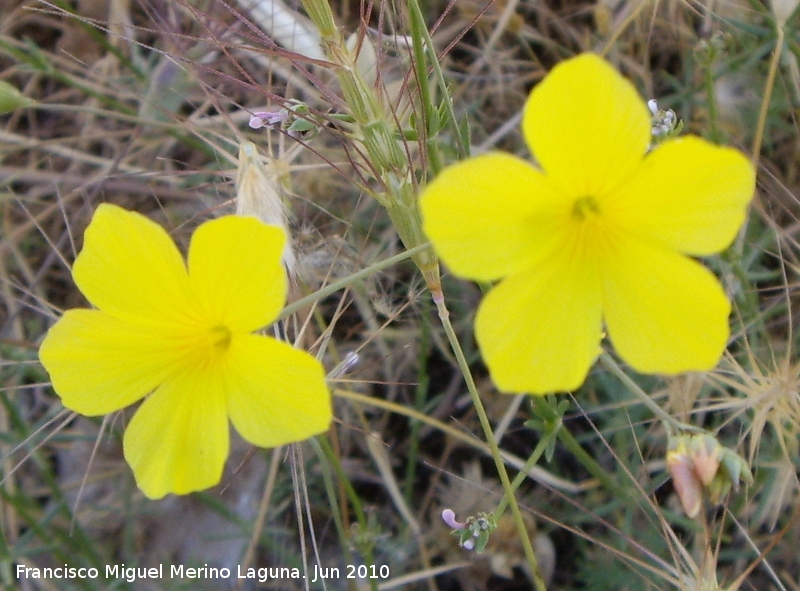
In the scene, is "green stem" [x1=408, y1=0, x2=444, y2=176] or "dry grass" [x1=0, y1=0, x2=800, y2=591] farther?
"dry grass" [x1=0, y1=0, x2=800, y2=591]

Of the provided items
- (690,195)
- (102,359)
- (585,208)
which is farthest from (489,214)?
(102,359)

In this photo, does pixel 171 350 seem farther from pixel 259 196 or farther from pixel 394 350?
pixel 394 350

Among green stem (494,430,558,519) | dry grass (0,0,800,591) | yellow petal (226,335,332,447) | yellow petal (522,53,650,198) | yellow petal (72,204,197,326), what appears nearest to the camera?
yellow petal (522,53,650,198)

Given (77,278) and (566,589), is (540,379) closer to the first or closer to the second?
(77,278)

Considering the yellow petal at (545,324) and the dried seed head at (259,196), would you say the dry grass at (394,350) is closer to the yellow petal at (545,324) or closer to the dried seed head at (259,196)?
the dried seed head at (259,196)

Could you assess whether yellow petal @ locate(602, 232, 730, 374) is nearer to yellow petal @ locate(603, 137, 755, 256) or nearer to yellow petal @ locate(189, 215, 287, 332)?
yellow petal @ locate(603, 137, 755, 256)

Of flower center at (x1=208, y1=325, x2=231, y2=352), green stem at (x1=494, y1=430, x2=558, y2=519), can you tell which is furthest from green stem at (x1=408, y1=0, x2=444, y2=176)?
green stem at (x1=494, y1=430, x2=558, y2=519)

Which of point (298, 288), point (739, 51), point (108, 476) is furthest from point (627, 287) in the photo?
point (108, 476)
